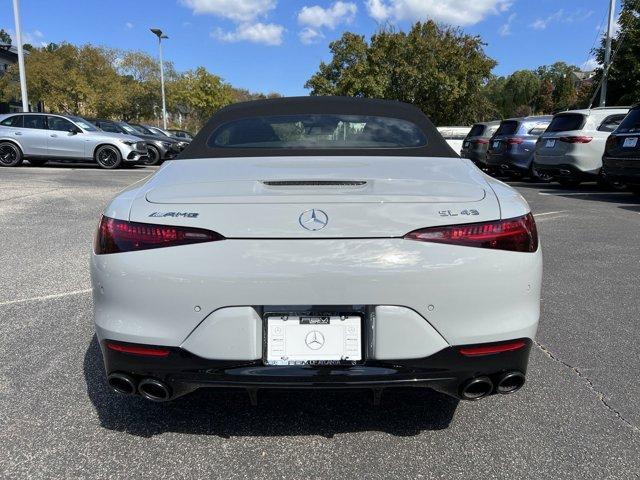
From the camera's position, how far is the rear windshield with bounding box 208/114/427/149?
305 centimetres

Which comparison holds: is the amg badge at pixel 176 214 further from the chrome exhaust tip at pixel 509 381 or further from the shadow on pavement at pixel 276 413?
the chrome exhaust tip at pixel 509 381

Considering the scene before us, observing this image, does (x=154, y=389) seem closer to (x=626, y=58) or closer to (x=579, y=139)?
(x=579, y=139)

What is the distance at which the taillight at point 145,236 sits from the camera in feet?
6.62

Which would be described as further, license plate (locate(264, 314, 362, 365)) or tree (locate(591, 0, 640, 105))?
tree (locate(591, 0, 640, 105))

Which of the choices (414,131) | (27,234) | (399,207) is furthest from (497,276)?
(27,234)

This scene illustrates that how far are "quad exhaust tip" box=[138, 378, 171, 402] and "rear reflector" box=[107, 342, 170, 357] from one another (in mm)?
121

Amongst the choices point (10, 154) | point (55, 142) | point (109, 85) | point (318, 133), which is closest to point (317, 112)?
point (318, 133)

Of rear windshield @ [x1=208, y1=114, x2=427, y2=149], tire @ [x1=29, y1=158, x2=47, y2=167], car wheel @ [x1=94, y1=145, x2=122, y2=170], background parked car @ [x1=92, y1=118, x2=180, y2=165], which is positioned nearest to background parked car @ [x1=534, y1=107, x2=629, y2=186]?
rear windshield @ [x1=208, y1=114, x2=427, y2=149]

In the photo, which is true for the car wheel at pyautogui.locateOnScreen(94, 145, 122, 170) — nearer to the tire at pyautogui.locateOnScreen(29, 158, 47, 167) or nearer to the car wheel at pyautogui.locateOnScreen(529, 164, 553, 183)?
the tire at pyautogui.locateOnScreen(29, 158, 47, 167)

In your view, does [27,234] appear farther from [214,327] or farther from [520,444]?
[520,444]

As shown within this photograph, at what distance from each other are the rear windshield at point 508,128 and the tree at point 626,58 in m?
15.2

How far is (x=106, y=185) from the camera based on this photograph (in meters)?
11.6

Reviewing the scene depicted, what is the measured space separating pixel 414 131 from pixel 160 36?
138 ft

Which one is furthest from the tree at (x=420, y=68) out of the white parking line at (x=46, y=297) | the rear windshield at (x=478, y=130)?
the white parking line at (x=46, y=297)
